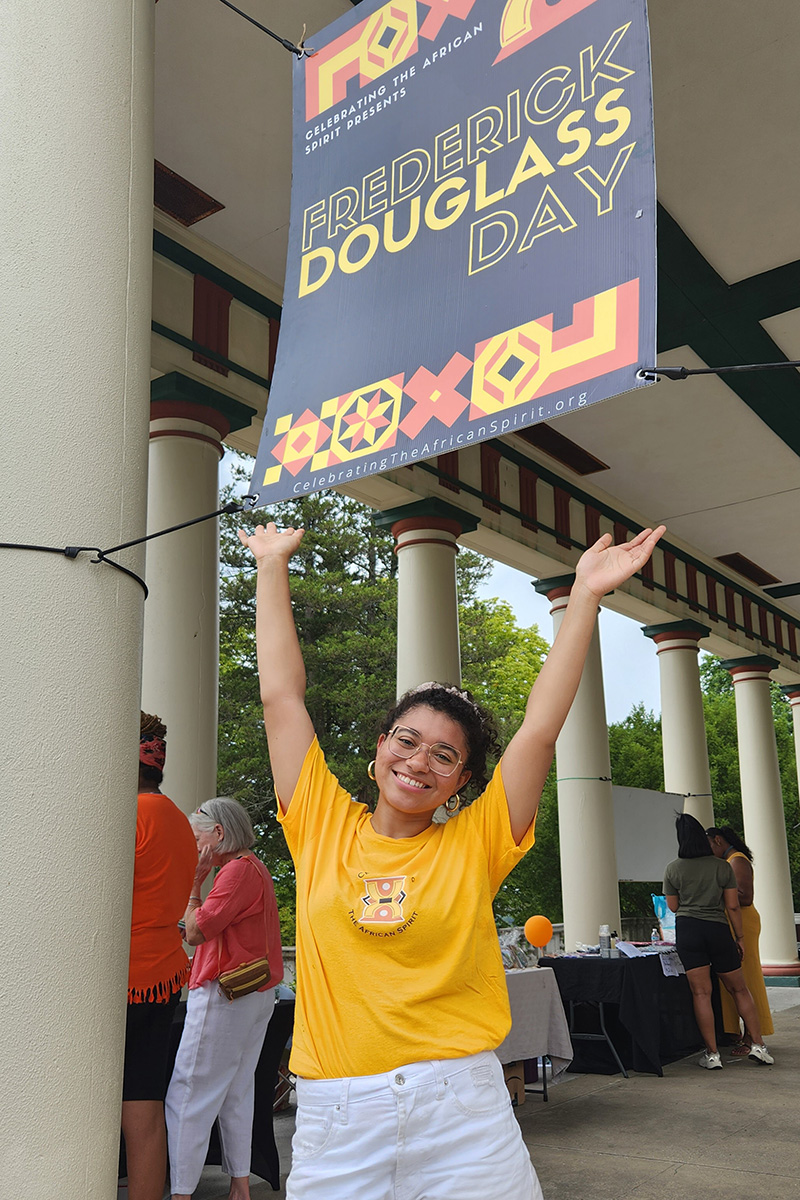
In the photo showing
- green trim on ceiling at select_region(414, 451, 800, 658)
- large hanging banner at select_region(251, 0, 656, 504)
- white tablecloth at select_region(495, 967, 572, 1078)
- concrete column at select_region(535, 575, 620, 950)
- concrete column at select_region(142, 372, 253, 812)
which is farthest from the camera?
concrete column at select_region(535, 575, 620, 950)

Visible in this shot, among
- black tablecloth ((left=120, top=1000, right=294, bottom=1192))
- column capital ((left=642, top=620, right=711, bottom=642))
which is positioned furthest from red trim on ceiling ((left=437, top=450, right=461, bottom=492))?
black tablecloth ((left=120, top=1000, right=294, bottom=1192))

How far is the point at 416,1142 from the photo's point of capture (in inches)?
91.5

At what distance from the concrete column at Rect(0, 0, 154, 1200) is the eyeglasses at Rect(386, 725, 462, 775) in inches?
29.4

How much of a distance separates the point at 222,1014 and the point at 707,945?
→ 6825mm

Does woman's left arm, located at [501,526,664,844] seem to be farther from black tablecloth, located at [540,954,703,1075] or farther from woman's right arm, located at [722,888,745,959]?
woman's right arm, located at [722,888,745,959]

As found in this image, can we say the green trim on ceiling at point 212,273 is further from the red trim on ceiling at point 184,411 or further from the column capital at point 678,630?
the column capital at point 678,630

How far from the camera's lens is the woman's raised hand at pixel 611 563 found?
2.61 meters

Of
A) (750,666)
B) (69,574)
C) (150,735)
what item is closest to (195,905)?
(150,735)

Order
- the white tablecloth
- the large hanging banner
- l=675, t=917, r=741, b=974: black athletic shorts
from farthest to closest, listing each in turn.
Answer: l=675, t=917, r=741, b=974: black athletic shorts
the white tablecloth
the large hanging banner

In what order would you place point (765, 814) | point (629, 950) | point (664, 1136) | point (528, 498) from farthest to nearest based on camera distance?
point (765, 814) < point (528, 498) < point (629, 950) < point (664, 1136)

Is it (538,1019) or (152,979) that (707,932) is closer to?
(538,1019)

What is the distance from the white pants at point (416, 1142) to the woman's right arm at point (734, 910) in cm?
931

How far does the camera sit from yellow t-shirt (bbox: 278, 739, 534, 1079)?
7.95 ft

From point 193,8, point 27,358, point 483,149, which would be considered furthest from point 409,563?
point 27,358
